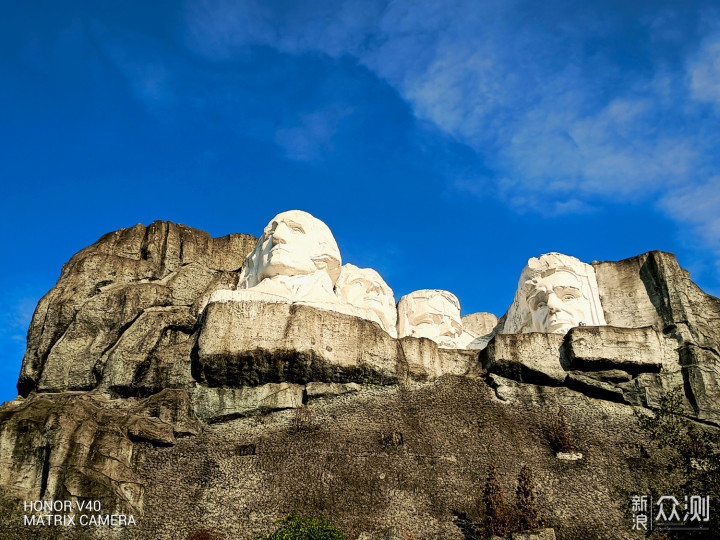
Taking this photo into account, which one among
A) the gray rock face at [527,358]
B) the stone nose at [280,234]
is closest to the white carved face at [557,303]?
the gray rock face at [527,358]

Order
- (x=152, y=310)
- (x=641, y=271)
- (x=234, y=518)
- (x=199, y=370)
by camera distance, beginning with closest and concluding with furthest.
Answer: (x=234, y=518) → (x=199, y=370) → (x=152, y=310) → (x=641, y=271)

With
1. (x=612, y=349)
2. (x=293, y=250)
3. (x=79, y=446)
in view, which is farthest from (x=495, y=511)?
(x=293, y=250)

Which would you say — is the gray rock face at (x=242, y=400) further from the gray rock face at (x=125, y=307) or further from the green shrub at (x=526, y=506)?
the green shrub at (x=526, y=506)

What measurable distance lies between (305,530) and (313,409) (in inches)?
158

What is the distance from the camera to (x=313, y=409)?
56.1 ft

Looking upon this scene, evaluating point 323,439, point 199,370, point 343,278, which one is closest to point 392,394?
point 323,439

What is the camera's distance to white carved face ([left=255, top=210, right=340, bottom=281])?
2002 cm

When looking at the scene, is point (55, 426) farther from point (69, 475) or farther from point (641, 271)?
point (641, 271)

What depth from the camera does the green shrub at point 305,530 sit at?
43.3ft

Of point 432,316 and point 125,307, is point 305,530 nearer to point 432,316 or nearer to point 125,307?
point 125,307

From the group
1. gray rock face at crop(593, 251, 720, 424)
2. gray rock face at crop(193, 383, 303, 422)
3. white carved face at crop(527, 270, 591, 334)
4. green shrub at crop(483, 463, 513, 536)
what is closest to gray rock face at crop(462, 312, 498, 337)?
white carved face at crop(527, 270, 591, 334)

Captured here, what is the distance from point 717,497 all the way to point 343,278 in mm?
11041

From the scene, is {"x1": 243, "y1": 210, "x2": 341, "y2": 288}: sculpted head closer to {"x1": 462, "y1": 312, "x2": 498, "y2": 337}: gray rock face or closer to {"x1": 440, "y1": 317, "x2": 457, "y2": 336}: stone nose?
{"x1": 440, "y1": 317, "x2": 457, "y2": 336}: stone nose

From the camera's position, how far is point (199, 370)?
691 inches
